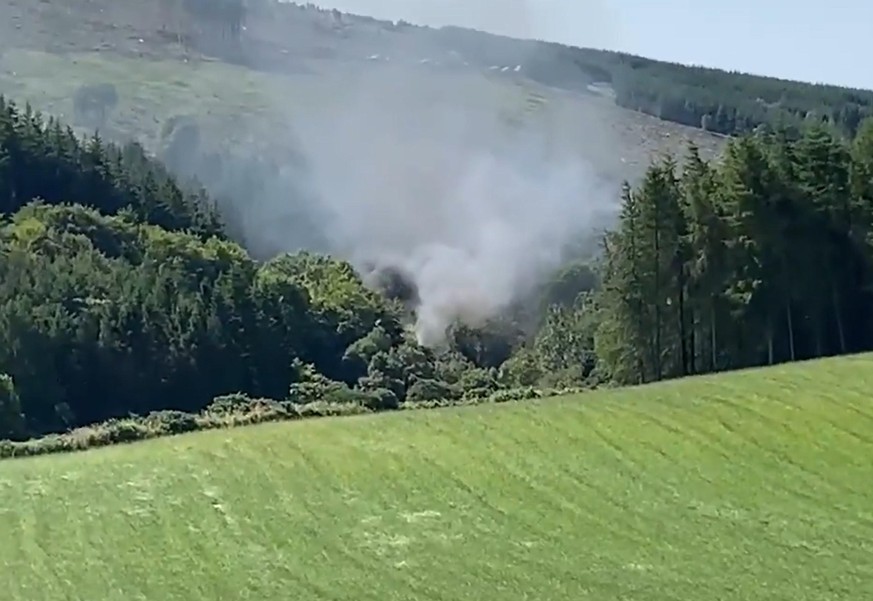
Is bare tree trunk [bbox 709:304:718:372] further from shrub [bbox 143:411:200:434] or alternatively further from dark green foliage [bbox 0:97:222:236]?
dark green foliage [bbox 0:97:222:236]

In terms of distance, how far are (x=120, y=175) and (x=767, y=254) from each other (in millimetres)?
81133

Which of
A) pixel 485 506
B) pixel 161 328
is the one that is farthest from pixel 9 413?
pixel 485 506

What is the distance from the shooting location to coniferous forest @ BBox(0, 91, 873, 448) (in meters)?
69.8

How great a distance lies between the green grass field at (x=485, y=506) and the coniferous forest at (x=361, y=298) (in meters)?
11.8

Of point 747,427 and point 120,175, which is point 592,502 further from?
point 120,175

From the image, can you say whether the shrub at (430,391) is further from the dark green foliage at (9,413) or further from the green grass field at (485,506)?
the green grass field at (485,506)

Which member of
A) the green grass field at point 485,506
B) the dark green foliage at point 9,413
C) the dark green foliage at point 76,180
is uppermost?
the green grass field at point 485,506

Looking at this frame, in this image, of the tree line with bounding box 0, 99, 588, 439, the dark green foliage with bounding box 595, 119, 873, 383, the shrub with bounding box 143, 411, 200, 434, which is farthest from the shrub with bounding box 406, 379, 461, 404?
the shrub with bounding box 143, 411, 200, 434

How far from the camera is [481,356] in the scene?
411ft

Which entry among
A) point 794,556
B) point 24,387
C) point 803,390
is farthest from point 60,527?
point 24,387

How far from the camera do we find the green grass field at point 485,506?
1119 inches

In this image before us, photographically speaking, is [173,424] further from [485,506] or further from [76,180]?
[76,180]

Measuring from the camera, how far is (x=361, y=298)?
120 meters

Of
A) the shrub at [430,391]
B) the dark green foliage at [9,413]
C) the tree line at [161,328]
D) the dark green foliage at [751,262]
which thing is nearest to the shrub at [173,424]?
the tree line at [161,328]
